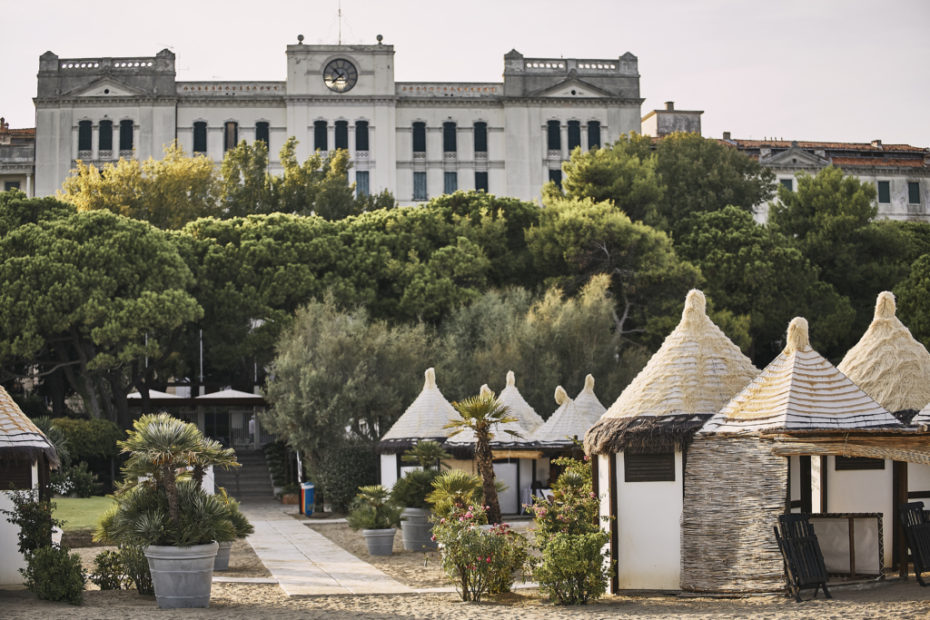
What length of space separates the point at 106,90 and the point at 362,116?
15.0 m

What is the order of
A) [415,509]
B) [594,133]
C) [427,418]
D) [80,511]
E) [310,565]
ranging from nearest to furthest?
[310,565] → [415,509] → [80,511] → [427,418] → [594,133]

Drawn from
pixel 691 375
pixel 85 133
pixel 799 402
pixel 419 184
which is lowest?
pixel 799 402

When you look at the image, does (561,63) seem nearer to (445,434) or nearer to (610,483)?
(445,434)

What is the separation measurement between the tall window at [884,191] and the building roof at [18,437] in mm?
65750

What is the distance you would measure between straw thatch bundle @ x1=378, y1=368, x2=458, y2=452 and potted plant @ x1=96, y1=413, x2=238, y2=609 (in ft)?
52.8

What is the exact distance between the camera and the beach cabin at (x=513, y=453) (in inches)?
1228

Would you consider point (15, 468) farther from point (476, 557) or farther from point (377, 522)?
point (377, 522)

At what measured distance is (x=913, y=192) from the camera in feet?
252

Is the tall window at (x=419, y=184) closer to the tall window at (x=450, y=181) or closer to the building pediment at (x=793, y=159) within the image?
the tall window at (x=450, y=181)

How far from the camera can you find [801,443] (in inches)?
612

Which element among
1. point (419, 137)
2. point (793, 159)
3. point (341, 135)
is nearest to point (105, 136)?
point (341, 135)

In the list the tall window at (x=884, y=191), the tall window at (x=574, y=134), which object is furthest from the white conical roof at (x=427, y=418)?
the tall window at (x=884, y=191)

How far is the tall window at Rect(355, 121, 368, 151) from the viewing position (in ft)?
243

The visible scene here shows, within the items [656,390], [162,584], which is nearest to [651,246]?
[656,390]
